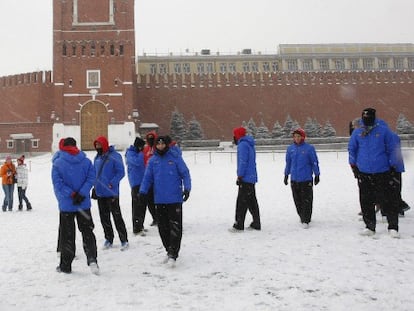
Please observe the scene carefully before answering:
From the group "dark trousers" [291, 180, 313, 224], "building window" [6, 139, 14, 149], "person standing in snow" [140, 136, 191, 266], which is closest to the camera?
"person standing in snow" [140, 136, 191, 266]

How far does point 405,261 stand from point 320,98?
33.0 meters

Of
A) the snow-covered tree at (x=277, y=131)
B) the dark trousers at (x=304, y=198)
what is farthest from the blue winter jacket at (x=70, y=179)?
the snow-covered tree at (x=277, y=131)

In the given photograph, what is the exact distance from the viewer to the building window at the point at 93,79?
2848 centimetres

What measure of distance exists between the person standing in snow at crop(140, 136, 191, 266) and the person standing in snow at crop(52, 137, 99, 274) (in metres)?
0.66

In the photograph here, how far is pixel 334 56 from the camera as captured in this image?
55062 mm

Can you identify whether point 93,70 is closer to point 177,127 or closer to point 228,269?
point 177,127

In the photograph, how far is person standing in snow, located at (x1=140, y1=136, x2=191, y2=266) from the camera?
441 centimetres

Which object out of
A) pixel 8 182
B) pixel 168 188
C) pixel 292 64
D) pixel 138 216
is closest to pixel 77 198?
pixel 168 188

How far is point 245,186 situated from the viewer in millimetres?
5938

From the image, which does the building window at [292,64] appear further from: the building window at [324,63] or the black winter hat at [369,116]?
the black winter hat at [369,116]

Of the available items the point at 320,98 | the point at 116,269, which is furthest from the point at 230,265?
the point at 320,98

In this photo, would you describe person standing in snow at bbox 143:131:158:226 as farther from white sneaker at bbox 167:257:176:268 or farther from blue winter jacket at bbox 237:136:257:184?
white sneaker at bbox 167:257:176:268

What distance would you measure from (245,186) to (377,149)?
6.16 feet

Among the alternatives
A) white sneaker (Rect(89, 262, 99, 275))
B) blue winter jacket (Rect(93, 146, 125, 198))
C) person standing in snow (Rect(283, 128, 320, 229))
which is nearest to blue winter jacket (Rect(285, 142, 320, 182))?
person standing in snow (Rect(283, 128, 320, 229))
